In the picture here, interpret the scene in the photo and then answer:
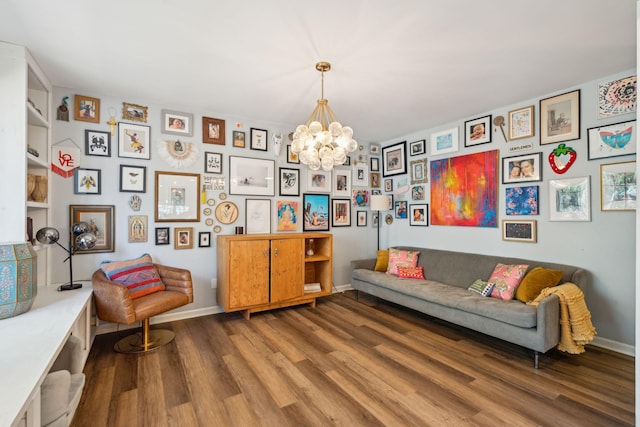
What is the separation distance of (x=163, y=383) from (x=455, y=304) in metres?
2.72

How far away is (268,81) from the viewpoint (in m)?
2.89

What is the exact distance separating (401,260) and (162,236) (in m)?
3.11

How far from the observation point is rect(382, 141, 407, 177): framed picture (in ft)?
15.8

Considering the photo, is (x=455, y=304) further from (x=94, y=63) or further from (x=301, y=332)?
(x=94, y=63)

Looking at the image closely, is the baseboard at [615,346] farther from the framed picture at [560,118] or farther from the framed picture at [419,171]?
the framed picture at [419,171]

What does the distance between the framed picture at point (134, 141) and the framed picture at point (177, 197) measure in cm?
28

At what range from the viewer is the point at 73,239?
302 centimetres

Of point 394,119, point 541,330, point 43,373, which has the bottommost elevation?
point 541,330

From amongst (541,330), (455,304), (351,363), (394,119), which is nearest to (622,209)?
(541,330)

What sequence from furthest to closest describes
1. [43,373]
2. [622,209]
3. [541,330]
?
1. [622,209]
2. [541,330]
3. [43,373]

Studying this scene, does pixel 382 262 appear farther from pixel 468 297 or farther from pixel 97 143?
pixel 97 143

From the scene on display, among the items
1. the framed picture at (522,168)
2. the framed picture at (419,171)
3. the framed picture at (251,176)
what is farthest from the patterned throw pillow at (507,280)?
the framed picture at (251,176)

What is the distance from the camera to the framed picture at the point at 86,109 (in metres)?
3.11

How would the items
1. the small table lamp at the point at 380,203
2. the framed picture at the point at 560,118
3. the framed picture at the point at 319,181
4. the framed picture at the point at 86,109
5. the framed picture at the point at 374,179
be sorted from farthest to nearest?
the framed picture at the point at 374,179 → the small table lamp at the point at 380,203 → the framed picture at the point at 319,181 → the framed picture at the point at 86,109 → the framed picture at the point at 560,118
